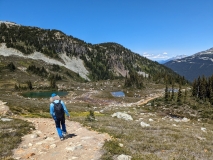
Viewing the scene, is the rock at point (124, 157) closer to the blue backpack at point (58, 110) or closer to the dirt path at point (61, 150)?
the dirt path at point (61, 150)

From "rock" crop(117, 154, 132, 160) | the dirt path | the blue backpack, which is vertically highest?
the blue backpack

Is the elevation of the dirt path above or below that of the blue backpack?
below

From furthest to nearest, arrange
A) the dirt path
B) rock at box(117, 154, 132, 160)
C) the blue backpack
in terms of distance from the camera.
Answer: the blue backpack < the dirt path < rock at box(117, 154, 132, 160)

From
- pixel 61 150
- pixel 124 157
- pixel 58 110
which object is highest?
pixel 58 110

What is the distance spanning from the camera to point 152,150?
11.6 meters

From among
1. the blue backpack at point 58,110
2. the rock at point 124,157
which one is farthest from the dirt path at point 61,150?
the blue backpack at point 58,110

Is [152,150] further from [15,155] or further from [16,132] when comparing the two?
[16,132]

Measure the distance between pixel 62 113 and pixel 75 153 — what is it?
415 cm

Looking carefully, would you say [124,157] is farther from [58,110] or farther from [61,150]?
[58,110]

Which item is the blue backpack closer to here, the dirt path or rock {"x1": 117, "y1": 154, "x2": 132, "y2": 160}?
the dirt path

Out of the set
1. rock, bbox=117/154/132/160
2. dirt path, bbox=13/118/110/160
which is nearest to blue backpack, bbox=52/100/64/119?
dirt path, bbox=13/118/110/160

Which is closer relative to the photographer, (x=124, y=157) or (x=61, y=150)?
(x=124, y=157)

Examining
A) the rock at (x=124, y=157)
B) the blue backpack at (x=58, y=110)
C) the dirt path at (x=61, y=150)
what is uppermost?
the blue backpack at (x=58, y=110)

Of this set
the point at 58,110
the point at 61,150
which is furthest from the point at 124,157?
the point at 58,110
